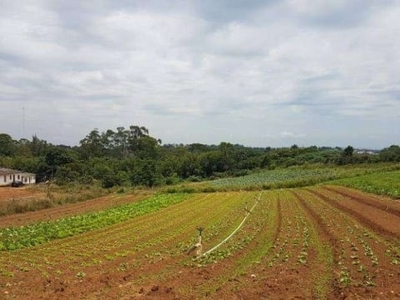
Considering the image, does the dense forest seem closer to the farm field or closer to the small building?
the small building

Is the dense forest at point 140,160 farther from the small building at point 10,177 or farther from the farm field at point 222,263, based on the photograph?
the farm field at point 222,263

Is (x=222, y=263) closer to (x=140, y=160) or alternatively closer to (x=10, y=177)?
(x=10, y=177)

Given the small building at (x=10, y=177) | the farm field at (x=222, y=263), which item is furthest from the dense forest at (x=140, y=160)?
the farm field at (x=222, y=263)

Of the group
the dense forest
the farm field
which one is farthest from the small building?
the farm field

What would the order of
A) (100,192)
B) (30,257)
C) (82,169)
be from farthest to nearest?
(82,169), (100,192), (30,257)

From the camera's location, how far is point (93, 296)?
958 cm

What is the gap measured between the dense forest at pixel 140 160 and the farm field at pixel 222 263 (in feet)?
177

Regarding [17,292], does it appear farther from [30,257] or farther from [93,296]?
[30,257]

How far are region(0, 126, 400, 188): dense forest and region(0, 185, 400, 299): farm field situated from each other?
54089mm

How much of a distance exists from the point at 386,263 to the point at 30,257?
12316 mm

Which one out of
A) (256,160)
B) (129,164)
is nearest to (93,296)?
(129,164)

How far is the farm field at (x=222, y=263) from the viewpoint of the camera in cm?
966

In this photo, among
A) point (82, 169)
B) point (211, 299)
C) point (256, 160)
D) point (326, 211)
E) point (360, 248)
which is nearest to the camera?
point (211, 299)

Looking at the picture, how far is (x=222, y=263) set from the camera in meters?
12.5
